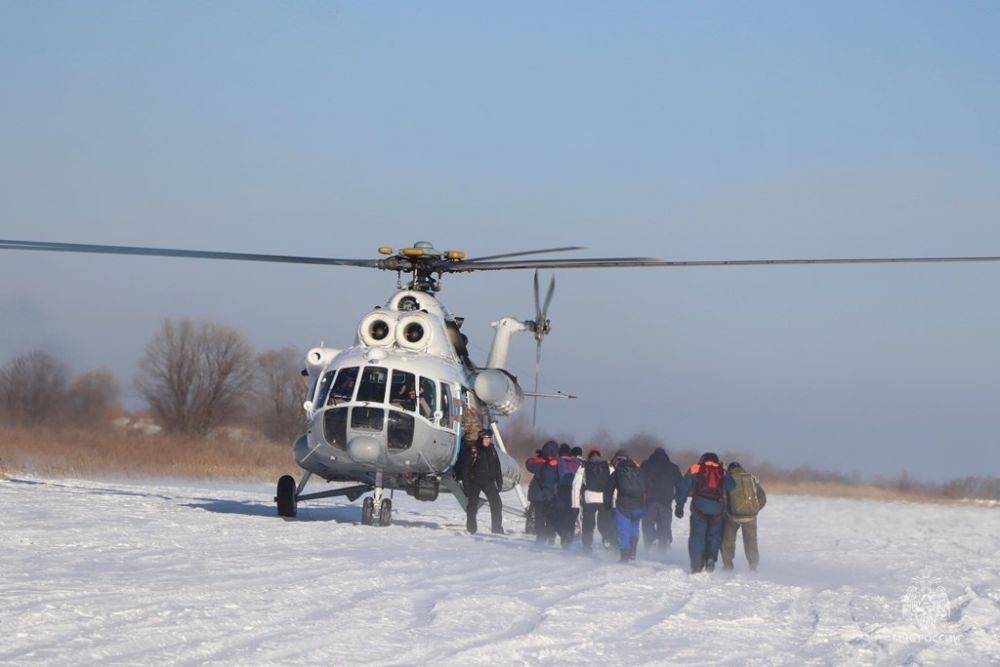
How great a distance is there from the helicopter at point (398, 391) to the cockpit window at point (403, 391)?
0.04 feet

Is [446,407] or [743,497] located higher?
[446,407]

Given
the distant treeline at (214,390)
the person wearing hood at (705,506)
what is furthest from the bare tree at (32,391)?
the person wearing hood at (705,506)

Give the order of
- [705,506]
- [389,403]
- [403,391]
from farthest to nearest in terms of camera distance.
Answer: [403,391] < [389,403] < [705,506]

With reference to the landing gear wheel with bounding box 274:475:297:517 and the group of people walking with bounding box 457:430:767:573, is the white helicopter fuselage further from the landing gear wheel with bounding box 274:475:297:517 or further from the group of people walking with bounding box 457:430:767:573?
the group of people walking with bounding box 457:430:767:573

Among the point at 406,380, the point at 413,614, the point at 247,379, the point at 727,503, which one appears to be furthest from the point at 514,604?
the point at 247,379

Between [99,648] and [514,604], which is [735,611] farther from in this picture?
[99,648]

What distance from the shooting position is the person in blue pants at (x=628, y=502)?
1803 centimetres

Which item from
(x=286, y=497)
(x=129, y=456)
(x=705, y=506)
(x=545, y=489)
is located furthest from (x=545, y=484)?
(x=129, y=456)

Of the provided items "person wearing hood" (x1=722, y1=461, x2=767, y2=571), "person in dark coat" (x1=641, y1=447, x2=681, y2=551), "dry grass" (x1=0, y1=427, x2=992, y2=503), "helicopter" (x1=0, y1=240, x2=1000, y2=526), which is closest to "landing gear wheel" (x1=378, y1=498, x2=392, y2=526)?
"helicopter" (x1=0, y1=240, x2=1000, y2=526)

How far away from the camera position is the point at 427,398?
18.7 m

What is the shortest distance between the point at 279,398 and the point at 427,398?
34.9m

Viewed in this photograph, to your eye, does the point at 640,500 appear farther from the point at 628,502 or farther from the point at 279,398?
the point at 279,398

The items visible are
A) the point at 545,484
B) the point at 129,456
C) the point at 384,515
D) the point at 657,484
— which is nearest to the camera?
the point at 384,515

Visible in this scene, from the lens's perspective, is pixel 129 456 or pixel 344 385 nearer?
pixel 344 385
